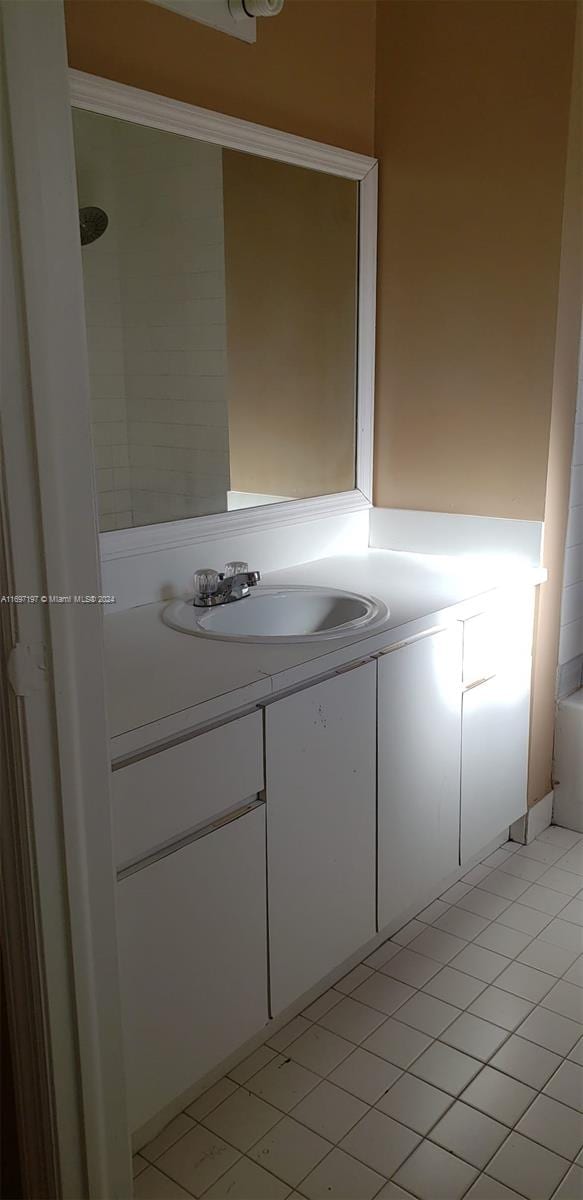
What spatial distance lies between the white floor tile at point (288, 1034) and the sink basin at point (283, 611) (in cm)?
84

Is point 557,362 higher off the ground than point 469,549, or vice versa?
point 557,362

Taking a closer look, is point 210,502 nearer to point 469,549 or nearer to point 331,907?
point 469,549

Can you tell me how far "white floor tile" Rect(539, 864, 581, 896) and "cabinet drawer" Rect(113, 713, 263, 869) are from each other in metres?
1.20

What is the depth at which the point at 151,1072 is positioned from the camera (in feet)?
5.21

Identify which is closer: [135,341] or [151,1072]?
[151,1072]

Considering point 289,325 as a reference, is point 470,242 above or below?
above

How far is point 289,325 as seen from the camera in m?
2.55

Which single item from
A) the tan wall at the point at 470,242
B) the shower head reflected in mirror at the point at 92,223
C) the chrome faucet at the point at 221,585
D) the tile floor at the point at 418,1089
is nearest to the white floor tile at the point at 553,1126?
the tile floor at the point at 418,1089

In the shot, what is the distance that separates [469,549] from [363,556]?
32 cm

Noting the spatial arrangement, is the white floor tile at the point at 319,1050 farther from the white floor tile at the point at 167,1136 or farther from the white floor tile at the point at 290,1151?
the white floor tile at the point at 167,1136

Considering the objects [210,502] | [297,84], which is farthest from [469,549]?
[297,84]

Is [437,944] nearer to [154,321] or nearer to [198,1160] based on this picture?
[198,1160]

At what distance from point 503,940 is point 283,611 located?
0.98 metres

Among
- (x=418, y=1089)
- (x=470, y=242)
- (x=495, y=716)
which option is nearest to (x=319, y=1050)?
(x=418, y=1089)
